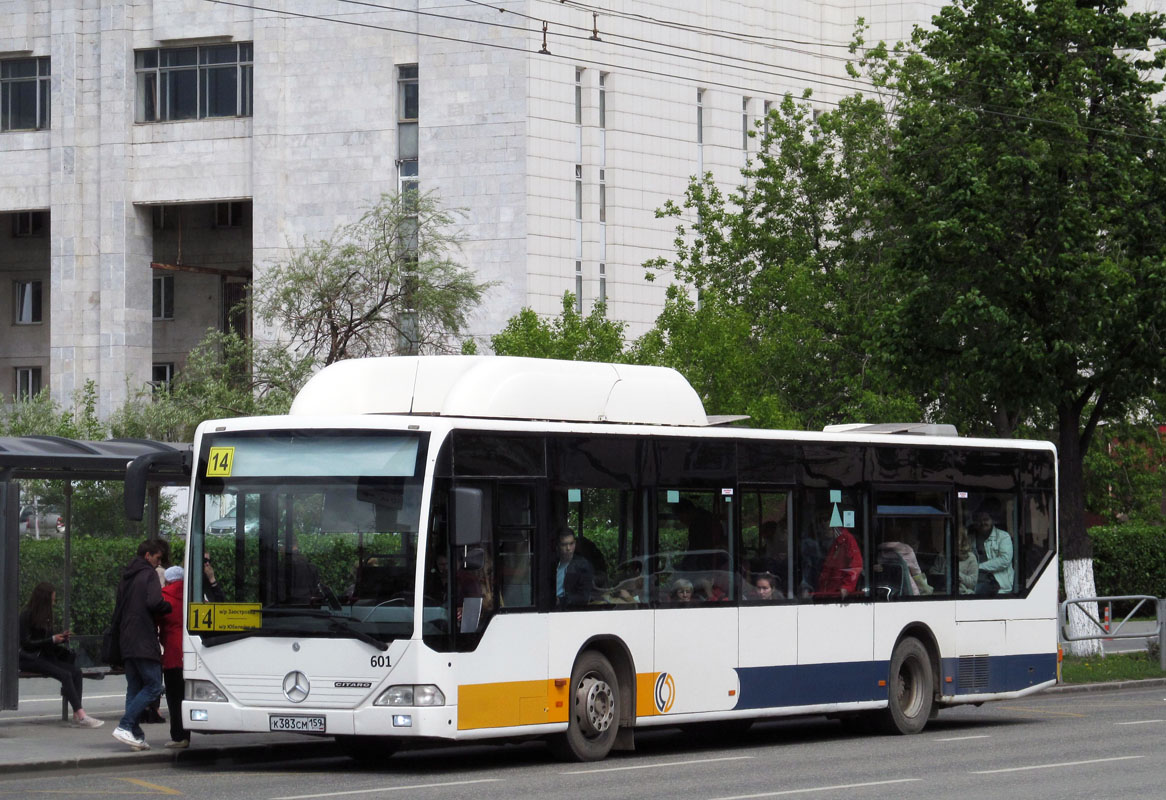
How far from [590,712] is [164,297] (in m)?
50.3

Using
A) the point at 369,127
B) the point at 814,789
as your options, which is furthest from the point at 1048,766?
the point at 369,127

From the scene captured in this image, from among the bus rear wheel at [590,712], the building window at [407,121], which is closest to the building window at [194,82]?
the building window at [407,121]

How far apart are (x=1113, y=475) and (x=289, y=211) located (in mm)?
24059

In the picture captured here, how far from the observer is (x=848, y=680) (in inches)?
730

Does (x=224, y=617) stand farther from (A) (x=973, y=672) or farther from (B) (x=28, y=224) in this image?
(B) (x=28, y=224)

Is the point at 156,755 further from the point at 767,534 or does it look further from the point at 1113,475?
the point at 1113,475

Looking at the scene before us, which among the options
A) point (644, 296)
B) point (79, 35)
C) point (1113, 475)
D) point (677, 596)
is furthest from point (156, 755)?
point (79, 35)

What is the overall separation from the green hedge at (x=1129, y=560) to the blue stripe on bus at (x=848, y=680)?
976 inches

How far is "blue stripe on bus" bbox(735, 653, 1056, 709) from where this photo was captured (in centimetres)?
1756

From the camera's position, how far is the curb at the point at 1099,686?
25.8 meters

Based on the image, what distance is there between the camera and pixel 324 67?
56.1 m

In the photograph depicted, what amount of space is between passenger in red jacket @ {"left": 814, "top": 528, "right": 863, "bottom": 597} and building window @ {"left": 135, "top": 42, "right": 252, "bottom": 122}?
138 ft

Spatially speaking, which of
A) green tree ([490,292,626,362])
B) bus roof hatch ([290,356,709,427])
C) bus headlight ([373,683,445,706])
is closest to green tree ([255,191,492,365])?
green tree ([490,292,626,362])

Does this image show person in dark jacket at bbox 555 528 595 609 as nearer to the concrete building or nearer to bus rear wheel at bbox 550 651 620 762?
bus rear wheel at bbox 550 651 620 762
